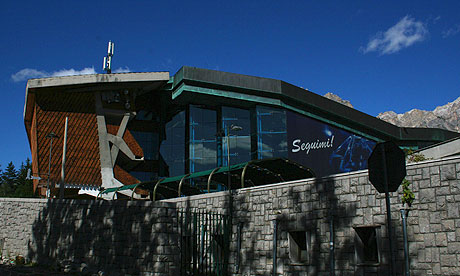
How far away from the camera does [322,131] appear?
4534 cm

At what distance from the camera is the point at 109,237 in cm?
1480

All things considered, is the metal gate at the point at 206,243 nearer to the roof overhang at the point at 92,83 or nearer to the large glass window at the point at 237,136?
the large glass window at the point at 237,136

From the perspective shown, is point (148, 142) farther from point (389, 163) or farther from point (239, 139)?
point (389, 163)

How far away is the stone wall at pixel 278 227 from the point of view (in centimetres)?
1188

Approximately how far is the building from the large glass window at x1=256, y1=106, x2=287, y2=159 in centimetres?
9

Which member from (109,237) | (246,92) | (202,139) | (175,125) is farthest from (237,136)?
(109,237)

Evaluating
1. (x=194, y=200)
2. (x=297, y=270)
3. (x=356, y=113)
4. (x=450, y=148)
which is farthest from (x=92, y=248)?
(x=356, y=113)

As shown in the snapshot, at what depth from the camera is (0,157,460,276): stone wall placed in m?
11.9

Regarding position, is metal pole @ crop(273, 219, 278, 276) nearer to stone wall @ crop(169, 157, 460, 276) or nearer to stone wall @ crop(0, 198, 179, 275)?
stone wall @ crop(169, 157, 460, 276)

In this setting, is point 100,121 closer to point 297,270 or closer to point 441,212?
point 297,270

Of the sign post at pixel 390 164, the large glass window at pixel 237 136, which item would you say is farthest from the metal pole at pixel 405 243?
the large glass window at pixel 237 136

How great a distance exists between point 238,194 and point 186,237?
3.06m

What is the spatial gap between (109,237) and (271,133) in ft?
90.4

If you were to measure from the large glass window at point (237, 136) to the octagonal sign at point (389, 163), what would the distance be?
33.2m
